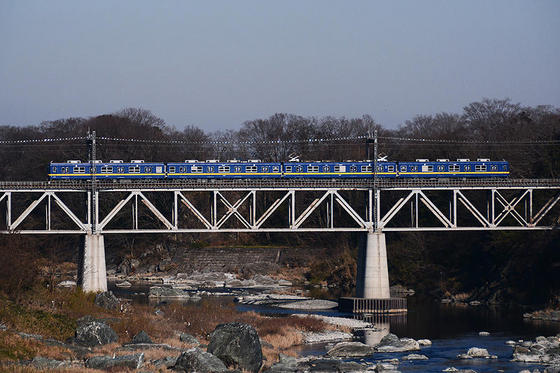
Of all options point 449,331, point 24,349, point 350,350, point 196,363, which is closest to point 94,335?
point 24,349

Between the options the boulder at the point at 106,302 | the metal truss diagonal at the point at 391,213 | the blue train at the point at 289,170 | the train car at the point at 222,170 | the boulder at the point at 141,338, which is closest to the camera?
the boulder at the point at 141,338

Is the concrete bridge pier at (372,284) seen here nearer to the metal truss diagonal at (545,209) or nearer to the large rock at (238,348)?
the metal truss diagonal at (545,209)

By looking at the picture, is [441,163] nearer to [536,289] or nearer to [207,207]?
[536,289]

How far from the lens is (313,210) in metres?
96.5

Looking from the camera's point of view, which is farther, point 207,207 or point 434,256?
point 207,207

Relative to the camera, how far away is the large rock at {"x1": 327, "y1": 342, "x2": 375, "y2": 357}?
56453 mm

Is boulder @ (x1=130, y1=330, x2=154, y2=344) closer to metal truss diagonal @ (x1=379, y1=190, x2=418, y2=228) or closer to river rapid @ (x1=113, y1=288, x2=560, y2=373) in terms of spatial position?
river rapid @ (x1=113, y1=288, x2=560, y2=373)

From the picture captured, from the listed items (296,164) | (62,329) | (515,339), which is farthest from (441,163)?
(62,329)

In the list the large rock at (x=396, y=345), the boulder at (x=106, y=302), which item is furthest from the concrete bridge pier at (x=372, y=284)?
the boulder at (x=106, y=302)

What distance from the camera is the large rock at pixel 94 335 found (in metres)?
49.7

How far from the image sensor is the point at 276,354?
53688 mm

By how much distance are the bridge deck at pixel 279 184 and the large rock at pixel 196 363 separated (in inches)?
1690

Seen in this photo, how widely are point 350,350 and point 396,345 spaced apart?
464 centimetres

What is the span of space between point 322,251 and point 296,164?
3161cm
